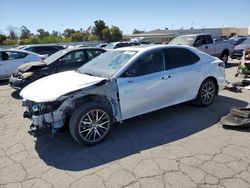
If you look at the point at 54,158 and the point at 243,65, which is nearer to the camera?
the point at 54,158

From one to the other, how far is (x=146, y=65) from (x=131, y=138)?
1.43 metres

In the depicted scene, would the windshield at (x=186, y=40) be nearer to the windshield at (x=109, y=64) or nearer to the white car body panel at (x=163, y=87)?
the white car body panel at (x=163, y=87)

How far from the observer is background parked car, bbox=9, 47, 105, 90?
25.1 feet

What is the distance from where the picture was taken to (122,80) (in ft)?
14.1

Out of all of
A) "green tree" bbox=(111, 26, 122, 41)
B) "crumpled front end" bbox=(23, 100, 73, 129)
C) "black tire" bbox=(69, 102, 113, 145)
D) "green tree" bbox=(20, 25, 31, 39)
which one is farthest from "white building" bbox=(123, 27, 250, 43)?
"crumpled front end" bbox=(23, 100, 73, 129)

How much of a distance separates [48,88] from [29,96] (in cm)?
34

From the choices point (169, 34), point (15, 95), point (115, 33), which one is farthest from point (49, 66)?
point (169, 34)

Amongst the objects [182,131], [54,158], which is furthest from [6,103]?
[182,131]

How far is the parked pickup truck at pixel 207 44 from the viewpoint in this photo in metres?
12.2

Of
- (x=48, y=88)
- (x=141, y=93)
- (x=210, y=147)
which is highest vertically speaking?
(x=48, y=88)

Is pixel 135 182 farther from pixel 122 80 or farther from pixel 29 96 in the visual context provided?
pixel 29 96

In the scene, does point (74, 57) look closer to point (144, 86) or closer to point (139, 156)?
point (144, 86)

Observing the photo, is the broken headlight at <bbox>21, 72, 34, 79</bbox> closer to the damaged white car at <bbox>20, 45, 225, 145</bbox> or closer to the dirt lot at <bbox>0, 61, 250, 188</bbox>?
the dirt lot at <bbox>0, 61, 250, 188</bbox>

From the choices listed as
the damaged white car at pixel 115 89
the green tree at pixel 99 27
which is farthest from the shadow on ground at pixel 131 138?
the green tree at pixel 99 27
